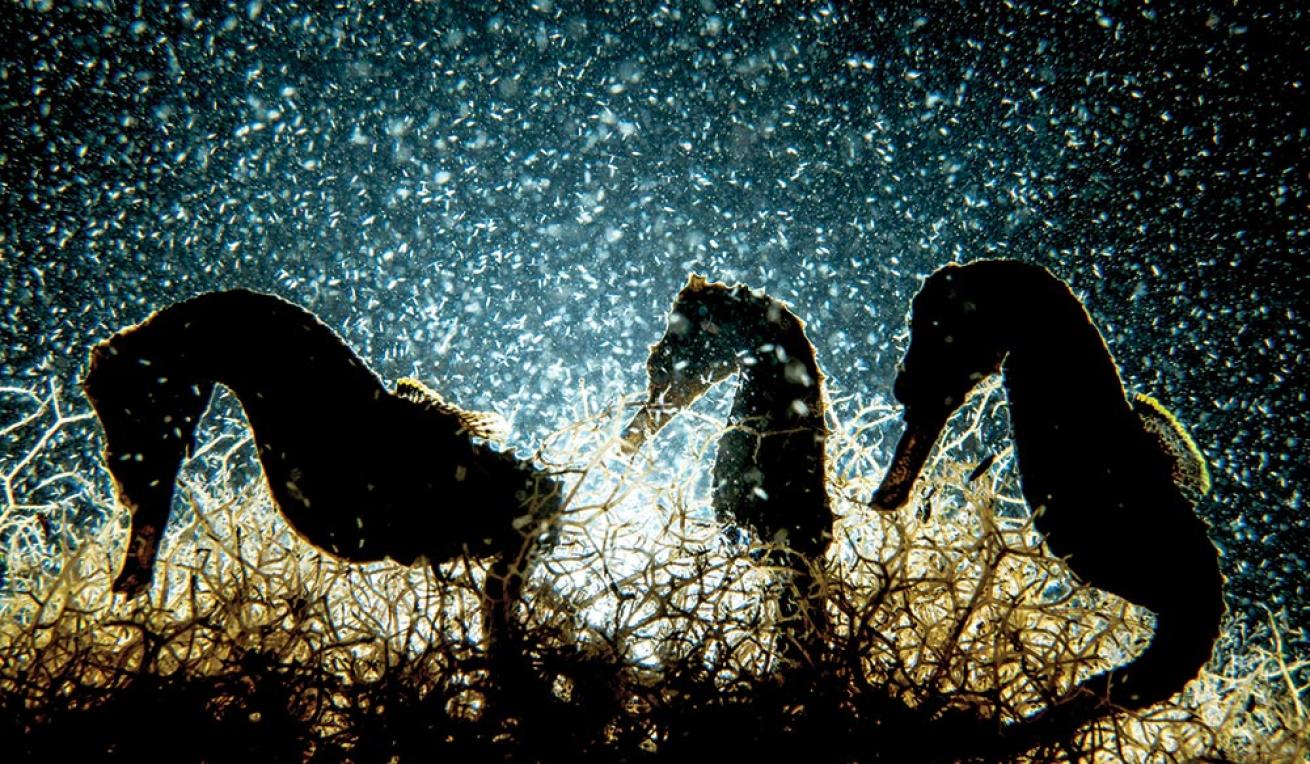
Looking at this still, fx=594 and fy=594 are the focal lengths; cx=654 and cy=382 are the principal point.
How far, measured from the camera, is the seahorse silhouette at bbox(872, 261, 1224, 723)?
4.08 feet

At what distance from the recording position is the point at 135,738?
3.90 ft

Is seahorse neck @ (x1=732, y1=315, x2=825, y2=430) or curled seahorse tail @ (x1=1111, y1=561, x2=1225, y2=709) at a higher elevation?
seahorse neck @ (x1=732, y1=315, x2=825, y2=430)

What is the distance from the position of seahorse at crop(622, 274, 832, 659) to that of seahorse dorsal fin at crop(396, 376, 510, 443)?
0.37 meters

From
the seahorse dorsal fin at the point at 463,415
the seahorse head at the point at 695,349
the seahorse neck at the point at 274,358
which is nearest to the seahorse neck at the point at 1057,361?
the seahorse head at the point at 695,349

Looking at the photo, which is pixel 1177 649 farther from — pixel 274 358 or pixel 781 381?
pixel 274 358

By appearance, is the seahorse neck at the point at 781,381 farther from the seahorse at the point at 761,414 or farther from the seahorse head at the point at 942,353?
the seahorse head at the point at 942,353

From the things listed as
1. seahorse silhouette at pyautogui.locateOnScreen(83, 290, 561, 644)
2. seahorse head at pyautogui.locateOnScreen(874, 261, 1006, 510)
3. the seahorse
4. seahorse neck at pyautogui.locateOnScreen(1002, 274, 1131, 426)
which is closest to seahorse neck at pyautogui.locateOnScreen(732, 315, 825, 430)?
the seahorse

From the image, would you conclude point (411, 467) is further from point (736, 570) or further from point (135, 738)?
point (736, 570)

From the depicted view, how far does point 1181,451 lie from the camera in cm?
157

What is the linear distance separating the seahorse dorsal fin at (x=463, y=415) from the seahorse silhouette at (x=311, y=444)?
6 centimetres

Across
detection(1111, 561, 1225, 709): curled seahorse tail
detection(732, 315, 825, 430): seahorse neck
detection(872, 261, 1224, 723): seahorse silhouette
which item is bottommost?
detection(1111, 561, 1225, 709): curled seahorse tail

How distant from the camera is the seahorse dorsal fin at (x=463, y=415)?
1555mm

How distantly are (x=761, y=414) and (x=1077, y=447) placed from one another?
72 cm

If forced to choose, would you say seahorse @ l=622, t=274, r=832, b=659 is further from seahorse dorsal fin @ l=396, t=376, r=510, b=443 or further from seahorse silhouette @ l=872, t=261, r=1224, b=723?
seahorse dorsal fin @ l=396, t=376, r=510, b=443
